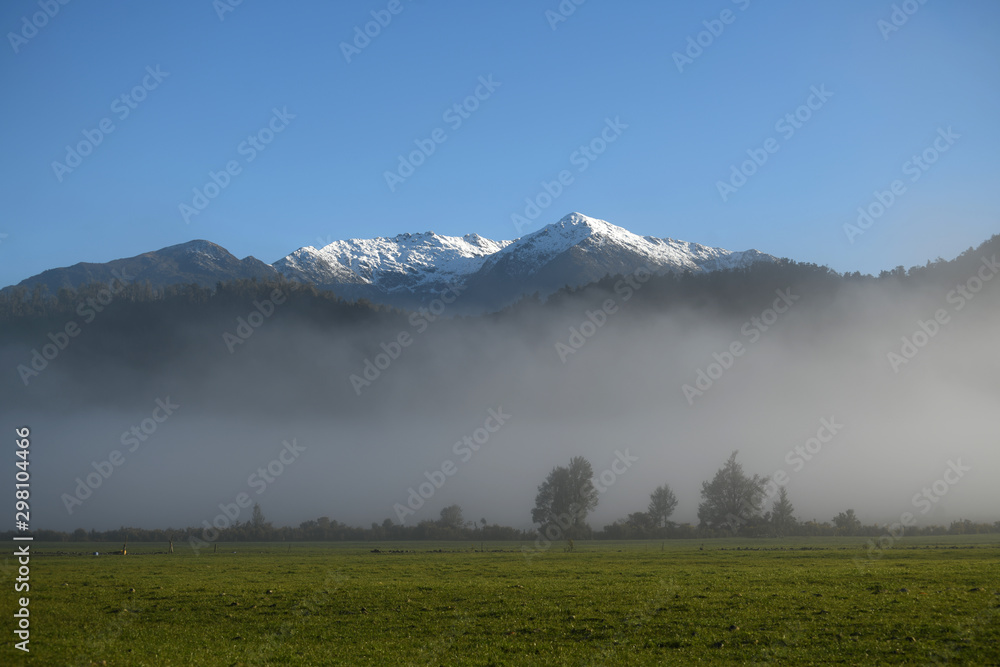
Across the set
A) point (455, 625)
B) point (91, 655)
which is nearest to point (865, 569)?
point (455, 625)

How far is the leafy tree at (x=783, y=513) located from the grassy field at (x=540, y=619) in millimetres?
125045

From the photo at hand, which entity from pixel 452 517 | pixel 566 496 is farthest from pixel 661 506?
pixel 452 517

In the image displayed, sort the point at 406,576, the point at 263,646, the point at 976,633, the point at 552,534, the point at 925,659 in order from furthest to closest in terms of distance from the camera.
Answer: the point at 552,534
the point at 406,576
the point at 263,646
the point at 976,633
the point at 925,659

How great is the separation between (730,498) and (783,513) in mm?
13560

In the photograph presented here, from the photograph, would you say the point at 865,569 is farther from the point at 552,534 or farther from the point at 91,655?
the point at 552,534

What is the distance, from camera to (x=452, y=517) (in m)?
197

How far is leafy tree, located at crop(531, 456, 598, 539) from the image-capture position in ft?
582

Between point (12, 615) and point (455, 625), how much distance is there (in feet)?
88.8

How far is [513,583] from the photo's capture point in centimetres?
5022

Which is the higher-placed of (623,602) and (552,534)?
(623,602)

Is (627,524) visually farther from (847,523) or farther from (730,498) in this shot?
(847,523)

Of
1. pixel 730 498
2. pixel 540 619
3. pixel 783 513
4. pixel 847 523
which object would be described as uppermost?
pixel 540 619

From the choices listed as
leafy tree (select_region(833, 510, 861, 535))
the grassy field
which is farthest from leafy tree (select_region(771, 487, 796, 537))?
the grassy field

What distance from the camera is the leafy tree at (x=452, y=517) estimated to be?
195125 mm
